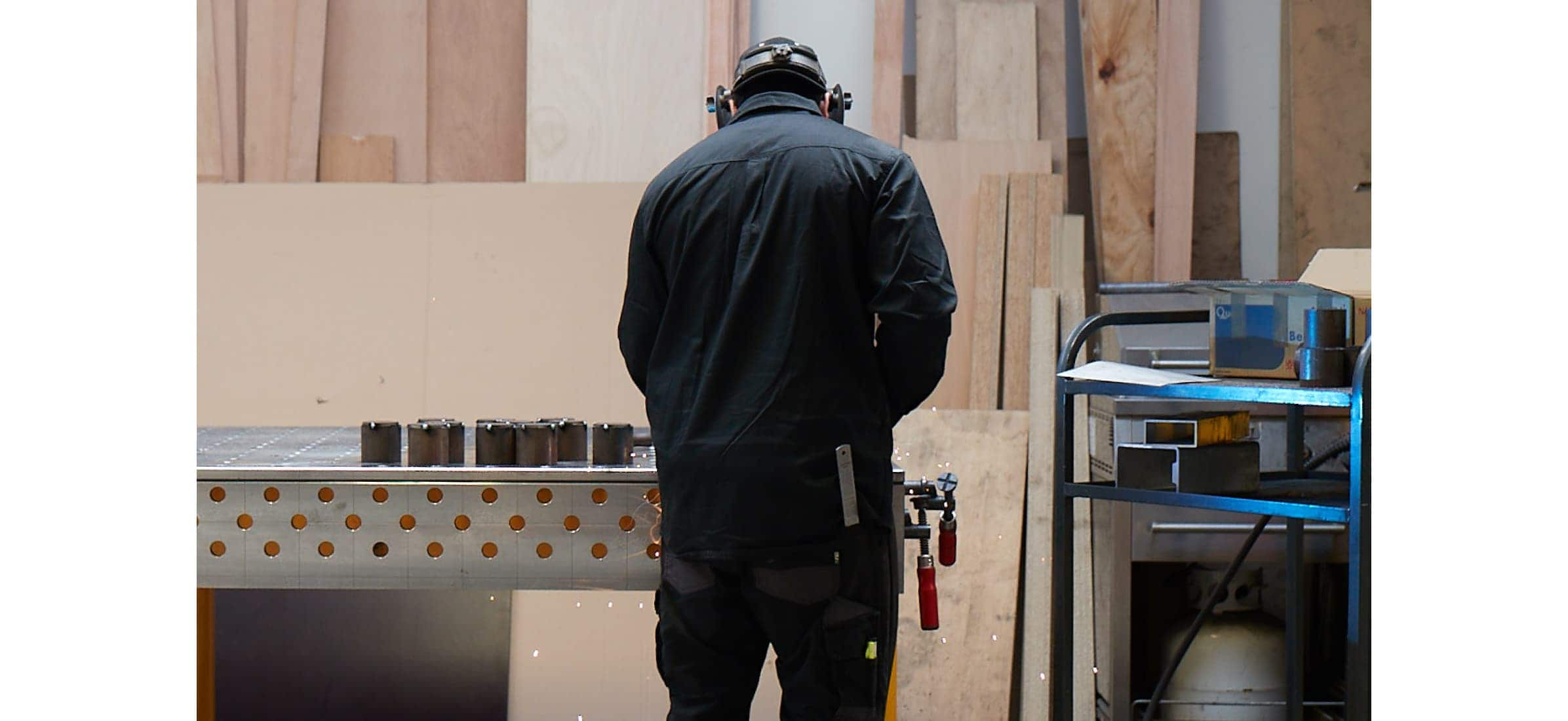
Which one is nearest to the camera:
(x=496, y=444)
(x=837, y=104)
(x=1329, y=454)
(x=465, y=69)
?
(x=496, y=444)

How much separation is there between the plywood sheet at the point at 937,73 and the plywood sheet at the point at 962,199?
76mm

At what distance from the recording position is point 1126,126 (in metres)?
3.08

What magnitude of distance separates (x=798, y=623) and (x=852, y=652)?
8 centimetres

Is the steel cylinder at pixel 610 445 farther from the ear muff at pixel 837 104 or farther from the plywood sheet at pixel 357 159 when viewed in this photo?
the plywood sheet at pixel 357 159

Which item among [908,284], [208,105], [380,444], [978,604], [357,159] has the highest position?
[208,105]

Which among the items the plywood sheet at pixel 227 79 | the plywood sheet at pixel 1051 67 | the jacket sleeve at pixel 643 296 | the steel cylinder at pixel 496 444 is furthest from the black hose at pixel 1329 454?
the plywood sheet at pixel 227 79

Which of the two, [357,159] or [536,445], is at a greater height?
[357,159]

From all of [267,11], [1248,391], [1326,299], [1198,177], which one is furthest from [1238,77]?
[267,11]

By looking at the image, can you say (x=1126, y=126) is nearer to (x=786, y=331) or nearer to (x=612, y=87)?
(x=612, y=87)

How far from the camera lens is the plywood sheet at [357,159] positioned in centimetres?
329

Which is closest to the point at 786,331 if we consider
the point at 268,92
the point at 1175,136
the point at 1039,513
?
the point at 1039,513

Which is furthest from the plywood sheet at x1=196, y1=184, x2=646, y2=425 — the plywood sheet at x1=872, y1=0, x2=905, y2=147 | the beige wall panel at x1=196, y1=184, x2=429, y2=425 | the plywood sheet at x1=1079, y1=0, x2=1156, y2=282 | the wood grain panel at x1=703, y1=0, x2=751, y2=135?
the plywood sheet at x1=1079, y1=0, x2=1156, y2=282

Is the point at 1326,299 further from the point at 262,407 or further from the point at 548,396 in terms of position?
the point at 262,407

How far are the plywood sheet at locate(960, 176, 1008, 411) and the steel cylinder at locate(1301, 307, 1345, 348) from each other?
1.01 metres
